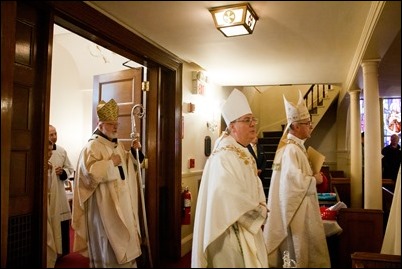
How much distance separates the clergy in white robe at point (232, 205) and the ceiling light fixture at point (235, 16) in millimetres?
404

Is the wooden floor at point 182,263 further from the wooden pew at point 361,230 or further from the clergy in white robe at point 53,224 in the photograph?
the wooden pew at point 361,230

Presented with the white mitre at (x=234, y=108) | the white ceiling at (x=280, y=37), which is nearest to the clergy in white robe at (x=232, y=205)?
the white mitre at (x=234, y=108)

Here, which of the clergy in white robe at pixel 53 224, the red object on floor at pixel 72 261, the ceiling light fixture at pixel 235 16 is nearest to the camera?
the red object on floor at pixel 72 261

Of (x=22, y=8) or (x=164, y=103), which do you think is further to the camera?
(x=164, y=103)

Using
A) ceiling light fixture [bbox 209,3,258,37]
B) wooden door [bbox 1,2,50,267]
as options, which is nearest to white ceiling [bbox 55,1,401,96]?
ceiling light fixture [bbox 209,3,258,37]

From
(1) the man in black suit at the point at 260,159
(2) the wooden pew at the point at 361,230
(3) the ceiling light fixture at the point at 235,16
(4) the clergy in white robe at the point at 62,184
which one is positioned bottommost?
(2) the wooden pew at the point at 361,230

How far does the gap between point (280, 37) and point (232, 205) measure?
4.18 ft

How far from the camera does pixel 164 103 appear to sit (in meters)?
2.93

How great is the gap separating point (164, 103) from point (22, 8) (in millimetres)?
1466

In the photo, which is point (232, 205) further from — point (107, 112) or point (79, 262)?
point (107, 112)

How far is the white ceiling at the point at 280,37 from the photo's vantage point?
130 centimetres

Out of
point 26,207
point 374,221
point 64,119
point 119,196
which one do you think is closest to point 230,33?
point 119,196

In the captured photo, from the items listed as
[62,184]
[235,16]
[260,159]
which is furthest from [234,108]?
[62,184]

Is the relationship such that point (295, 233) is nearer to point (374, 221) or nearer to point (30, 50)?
point (374, 221)
